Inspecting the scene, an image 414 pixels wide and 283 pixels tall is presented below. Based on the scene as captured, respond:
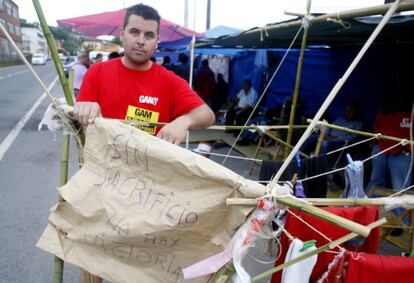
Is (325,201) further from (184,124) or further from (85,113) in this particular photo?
(85,113)

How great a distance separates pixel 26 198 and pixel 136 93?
10.6ft

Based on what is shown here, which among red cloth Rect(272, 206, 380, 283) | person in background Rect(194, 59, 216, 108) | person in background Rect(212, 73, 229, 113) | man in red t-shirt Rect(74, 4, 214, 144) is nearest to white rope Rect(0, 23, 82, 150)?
man in red t-shirt Rect(74, 4, 214, 144)

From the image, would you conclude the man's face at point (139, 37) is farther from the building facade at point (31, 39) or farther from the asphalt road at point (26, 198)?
the building facade at point (31, 39)

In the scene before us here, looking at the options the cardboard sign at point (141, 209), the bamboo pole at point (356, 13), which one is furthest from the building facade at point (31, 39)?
the cardboard sign at point (141, 209)

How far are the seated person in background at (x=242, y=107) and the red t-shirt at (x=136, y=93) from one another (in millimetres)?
7319

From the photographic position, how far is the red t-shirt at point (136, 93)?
1.92 meters

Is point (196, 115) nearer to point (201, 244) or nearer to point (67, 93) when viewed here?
point (67, 93)

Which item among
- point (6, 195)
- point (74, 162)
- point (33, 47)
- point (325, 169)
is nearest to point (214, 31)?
point (74, 162)

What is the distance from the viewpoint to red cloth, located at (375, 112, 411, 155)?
4.25 meters

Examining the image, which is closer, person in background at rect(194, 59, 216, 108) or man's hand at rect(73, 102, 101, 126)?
man's hand at rect(73, 102, 101, 126)

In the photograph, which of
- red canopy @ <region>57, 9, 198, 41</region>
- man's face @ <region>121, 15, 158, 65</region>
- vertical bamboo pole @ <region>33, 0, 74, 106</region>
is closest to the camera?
vertical bamboo pole @ <region>33, 0, 74, 106</region>

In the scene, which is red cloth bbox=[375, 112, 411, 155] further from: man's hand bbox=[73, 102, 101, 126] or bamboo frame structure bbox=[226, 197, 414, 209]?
man's hand bbox=[73, 102, 101, 126]

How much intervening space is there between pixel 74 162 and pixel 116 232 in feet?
16.8

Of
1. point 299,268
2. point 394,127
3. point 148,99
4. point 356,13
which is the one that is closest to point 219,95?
point 394,127
